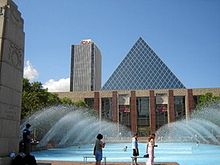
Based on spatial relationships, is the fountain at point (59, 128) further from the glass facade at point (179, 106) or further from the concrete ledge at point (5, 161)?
the glass facade at point (179, 106)

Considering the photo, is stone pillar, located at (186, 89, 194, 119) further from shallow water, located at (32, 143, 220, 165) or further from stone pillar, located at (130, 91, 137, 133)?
shallow water, located at (32, 143, 220, 165)

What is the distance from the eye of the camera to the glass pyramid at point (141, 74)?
108 m

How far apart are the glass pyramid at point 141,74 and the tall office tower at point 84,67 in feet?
196

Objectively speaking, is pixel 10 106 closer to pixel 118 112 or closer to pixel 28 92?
pixel 28 92

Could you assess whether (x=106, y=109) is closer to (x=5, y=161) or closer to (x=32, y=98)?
(x=32, y=98)

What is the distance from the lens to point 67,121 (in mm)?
43812

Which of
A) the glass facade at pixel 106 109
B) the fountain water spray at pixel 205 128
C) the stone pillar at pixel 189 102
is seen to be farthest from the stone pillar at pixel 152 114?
the fountain water spray at pixel 205 128

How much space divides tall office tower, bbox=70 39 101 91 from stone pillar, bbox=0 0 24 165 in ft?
523

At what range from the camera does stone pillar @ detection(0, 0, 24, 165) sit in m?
9.47

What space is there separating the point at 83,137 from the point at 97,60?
5412 inches

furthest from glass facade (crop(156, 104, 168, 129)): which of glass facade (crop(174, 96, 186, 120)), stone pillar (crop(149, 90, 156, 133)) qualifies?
glass facade (crop(174, 96, 186, 120))

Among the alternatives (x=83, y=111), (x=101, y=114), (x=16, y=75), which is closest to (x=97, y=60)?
(x=101, y=114)

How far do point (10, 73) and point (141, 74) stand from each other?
102 m

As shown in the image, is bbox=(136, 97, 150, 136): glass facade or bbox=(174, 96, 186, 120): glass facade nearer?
bbox=(174, 96, 186, 120): glass facade
